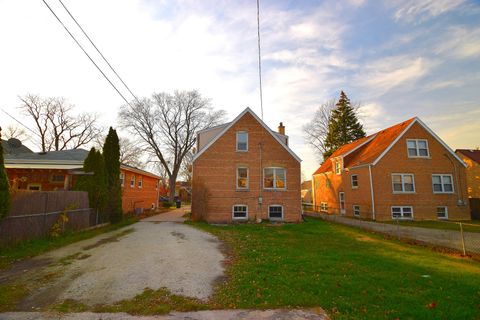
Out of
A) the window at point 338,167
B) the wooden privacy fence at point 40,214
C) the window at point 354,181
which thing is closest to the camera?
the wooden privacy fence at point 40,214

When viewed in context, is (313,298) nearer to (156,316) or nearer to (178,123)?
(156,316)

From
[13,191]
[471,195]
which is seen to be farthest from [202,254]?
[471,195]

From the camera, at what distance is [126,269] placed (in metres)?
7.31

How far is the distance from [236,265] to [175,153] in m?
35.6

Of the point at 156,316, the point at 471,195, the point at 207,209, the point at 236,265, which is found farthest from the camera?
the point at 471,195

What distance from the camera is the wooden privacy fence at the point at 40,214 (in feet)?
30.2

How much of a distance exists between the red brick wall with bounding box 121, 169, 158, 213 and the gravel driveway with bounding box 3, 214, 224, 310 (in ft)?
36.0

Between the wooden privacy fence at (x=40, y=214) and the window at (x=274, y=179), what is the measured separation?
1168 cm

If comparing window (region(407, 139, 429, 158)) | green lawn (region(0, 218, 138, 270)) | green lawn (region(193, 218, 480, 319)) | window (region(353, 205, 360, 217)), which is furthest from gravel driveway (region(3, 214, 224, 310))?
window (region(407, 139, 429, 158))

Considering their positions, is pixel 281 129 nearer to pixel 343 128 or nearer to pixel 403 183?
pixel 403 183

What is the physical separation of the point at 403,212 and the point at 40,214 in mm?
23232

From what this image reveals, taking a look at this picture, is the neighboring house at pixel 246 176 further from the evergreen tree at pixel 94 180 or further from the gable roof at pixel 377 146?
the gable roof at pixel 377 146

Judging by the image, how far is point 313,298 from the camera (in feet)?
17.2

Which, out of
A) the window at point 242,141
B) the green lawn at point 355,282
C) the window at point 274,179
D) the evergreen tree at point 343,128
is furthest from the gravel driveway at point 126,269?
the evergreen tree at point 343,128
